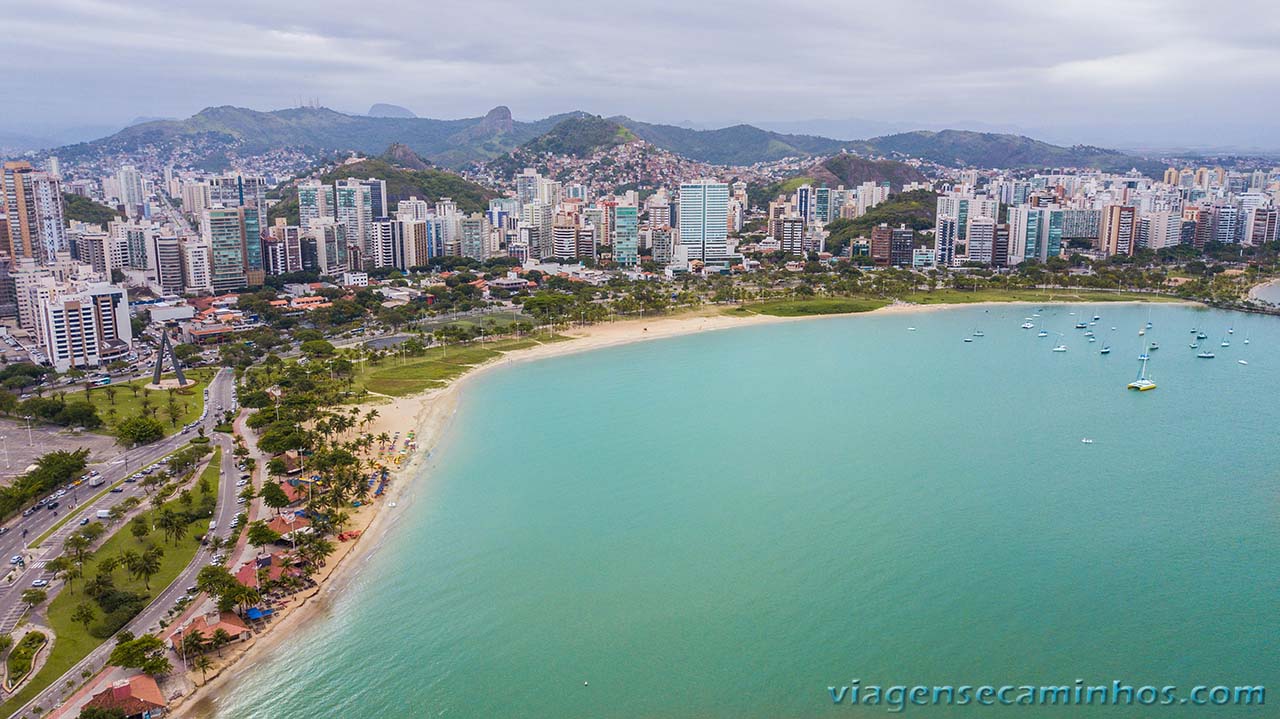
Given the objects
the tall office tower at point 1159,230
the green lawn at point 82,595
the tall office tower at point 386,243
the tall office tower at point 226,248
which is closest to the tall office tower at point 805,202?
the tall office tower at point 1159,230

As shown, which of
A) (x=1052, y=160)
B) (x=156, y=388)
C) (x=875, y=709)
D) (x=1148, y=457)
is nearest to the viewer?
(x=875, y=709)

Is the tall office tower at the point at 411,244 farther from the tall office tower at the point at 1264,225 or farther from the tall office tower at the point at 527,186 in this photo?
the tall office tower at the point at 1264,225

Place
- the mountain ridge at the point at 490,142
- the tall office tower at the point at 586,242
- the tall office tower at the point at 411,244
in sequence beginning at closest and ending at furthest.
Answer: the tall office tower at the point at 411,244, the tall office tower at the point at 586,242, the mountain ridge at the point at 490,142

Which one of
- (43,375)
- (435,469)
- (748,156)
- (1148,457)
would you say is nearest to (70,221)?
(43,375)

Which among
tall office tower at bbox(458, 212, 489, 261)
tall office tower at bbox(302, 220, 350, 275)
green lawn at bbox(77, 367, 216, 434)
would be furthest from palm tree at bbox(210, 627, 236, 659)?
tall office tower at bbox(458, 212, 489, 261)

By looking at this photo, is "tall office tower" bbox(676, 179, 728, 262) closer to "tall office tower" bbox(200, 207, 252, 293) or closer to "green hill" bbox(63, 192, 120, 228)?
"tall office tower" bbox(200, 207, 252, 293)

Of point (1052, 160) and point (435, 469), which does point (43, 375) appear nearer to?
point (435, 469)
